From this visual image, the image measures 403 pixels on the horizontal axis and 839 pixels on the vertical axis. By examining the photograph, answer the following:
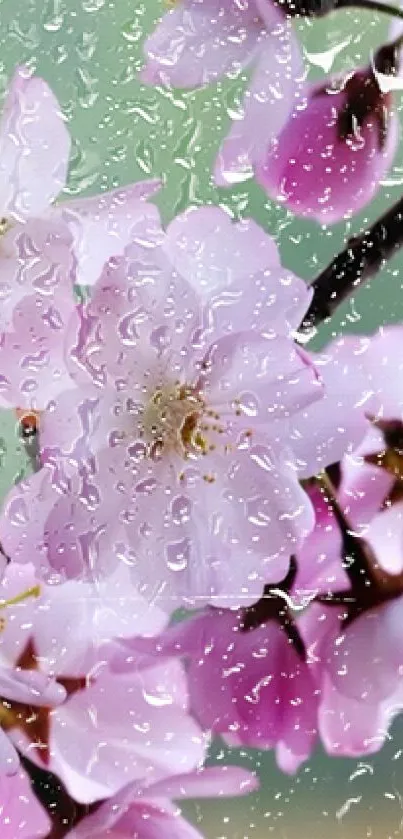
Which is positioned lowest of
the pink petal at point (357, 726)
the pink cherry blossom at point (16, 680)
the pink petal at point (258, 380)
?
the pink petal at point (357, 726)

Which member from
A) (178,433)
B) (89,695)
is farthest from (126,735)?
(178,433)

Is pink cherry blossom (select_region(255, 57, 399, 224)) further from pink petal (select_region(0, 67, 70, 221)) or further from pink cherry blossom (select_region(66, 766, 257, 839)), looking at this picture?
pink cherry blossom (select_region(66, 766, 257, 839))

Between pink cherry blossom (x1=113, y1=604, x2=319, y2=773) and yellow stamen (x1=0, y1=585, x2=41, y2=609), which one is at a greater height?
yellow stamen (x1=0, y1=585, x2=41, y2=609)

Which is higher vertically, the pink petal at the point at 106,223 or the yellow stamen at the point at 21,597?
the pink petal at the point at 106,223

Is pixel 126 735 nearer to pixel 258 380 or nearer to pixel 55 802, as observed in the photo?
pixel 55 802

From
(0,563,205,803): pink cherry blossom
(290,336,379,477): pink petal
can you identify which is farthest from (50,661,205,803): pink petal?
(290,336,379,477): pink petal

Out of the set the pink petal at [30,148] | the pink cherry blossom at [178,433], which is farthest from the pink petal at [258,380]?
the pink petal at [30,148]

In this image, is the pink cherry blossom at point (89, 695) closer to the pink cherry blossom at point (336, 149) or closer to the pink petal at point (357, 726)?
the pink petal at point (357, 726)
